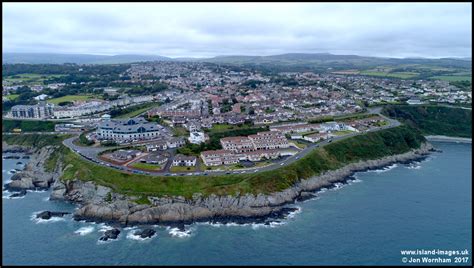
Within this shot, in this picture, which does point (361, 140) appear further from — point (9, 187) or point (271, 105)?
point (9, 187)

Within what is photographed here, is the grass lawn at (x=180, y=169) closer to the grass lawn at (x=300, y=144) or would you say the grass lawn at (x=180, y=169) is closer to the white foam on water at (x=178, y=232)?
the white foam on water at (x=178, y=232)

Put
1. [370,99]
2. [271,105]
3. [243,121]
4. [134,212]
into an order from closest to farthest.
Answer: [134,212], [243,121], [271,105], [370,99]

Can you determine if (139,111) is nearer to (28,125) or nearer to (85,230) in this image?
(28,125)

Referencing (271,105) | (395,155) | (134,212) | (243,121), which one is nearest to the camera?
(134,212)


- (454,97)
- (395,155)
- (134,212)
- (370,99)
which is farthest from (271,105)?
(134,212)

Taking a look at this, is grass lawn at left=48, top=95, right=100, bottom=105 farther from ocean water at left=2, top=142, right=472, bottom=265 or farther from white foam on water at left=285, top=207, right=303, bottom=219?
white foam on water at left=285, top=207, right=303, bottom=219

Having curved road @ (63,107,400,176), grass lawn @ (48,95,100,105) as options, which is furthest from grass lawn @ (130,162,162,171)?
grass lawn @ (48,95,100,105)
